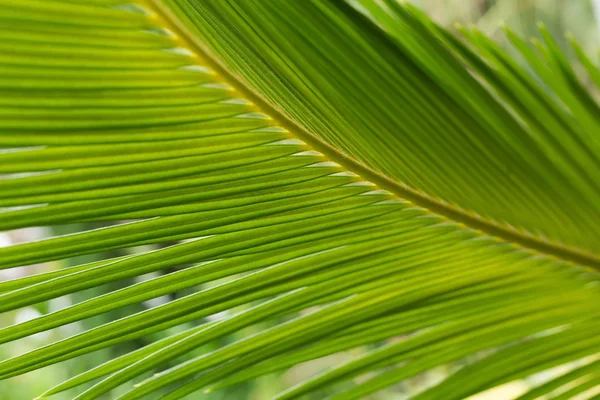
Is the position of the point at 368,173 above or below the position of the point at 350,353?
above

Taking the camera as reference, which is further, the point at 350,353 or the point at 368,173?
the point at 350,353

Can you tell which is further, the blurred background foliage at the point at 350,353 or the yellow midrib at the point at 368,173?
the blurred background foliage at the point at 350,353

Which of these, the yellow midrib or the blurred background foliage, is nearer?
the yellow midrib

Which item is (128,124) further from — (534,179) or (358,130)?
(534,179)
